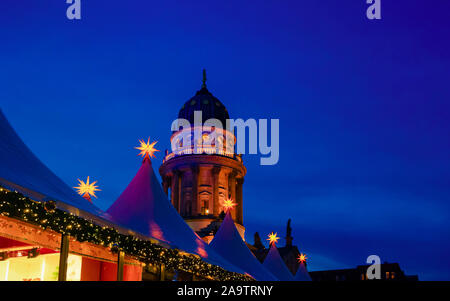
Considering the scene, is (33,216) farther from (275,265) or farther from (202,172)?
(202,172)

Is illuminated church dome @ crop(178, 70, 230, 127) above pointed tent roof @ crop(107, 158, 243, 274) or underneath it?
above

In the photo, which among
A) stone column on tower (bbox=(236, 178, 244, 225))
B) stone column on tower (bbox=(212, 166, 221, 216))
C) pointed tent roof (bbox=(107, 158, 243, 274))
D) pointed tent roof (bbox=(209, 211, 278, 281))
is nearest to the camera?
pointed tent roof (bbox=(107, 158, 243, 274))

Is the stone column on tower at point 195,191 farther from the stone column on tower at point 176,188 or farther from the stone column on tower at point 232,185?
the stone column on tower at point 232,185

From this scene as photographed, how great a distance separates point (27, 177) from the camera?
1375cm

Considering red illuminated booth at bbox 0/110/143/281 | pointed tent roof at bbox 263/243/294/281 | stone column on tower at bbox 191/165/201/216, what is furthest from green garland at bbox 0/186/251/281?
stone column on tower at bbox 191/165/201/216

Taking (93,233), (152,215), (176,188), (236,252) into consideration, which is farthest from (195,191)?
(93,233)

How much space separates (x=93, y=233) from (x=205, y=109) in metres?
56.3

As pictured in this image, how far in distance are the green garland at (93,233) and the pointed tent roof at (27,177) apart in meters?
0.22

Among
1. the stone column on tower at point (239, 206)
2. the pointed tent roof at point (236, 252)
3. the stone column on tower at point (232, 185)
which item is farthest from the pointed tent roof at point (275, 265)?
the stone column on tower at point (239, 206)

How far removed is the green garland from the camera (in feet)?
42.4

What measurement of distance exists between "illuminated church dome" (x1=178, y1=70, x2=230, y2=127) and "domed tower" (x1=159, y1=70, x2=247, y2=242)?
129 millimetres

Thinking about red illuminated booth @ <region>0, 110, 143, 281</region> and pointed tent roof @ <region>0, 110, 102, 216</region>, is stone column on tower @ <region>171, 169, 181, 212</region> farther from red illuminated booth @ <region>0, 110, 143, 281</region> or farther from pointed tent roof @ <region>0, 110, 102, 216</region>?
pointed tent roof @ <region>0, 110, 102, 216</region>
